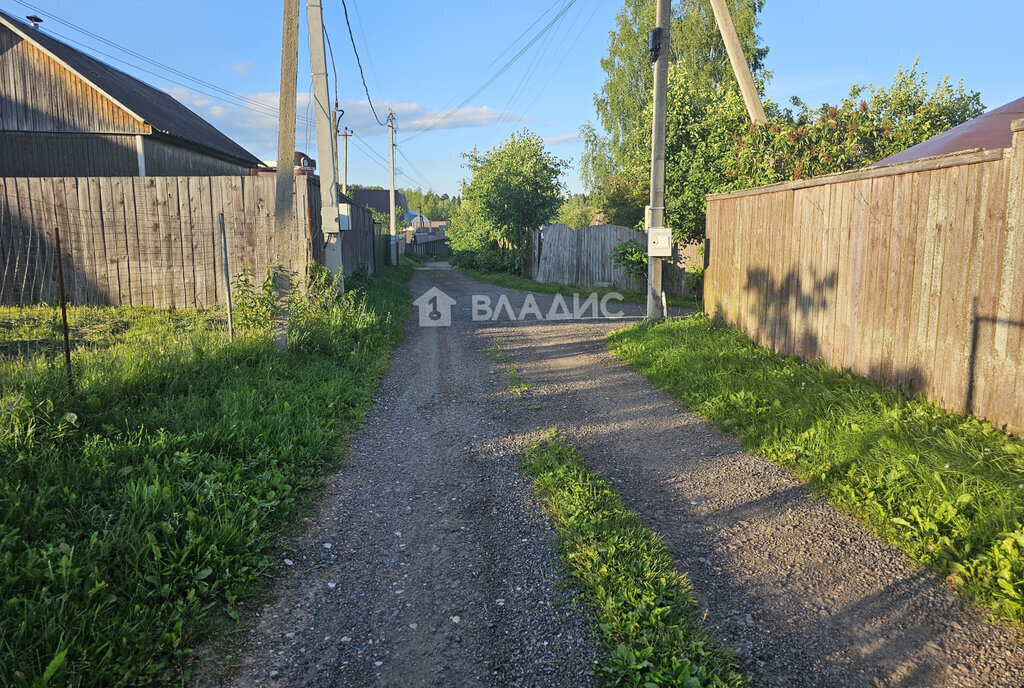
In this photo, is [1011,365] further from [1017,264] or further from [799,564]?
[799,564]

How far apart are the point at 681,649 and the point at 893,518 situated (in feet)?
6.12

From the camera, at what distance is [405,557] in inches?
140

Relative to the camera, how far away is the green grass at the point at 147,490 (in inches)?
105

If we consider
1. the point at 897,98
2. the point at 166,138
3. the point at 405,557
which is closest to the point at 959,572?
the point at 405,557

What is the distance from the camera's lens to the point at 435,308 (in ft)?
48.6

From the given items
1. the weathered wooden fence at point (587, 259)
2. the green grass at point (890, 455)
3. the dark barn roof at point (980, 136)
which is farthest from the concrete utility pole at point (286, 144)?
the weathered wooden fence at point (587, 259)

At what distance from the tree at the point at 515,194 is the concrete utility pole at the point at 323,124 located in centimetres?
1414

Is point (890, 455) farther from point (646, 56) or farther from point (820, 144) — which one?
point (646, 56)

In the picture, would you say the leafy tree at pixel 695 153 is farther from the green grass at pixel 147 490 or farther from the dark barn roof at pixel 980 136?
the green grass at pixel 147 490

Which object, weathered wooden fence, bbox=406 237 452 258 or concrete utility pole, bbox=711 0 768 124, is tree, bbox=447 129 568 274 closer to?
concrete utility pole, bbox=711 0 768 124

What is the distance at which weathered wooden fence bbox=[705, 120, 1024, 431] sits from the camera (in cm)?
453

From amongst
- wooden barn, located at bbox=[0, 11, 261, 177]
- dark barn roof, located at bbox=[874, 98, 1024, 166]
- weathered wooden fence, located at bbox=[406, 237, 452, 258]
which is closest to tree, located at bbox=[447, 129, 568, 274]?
wooden barn, located at bbox=[0, 11, 261, 177]

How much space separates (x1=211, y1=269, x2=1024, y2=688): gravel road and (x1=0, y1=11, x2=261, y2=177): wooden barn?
50.1ft
